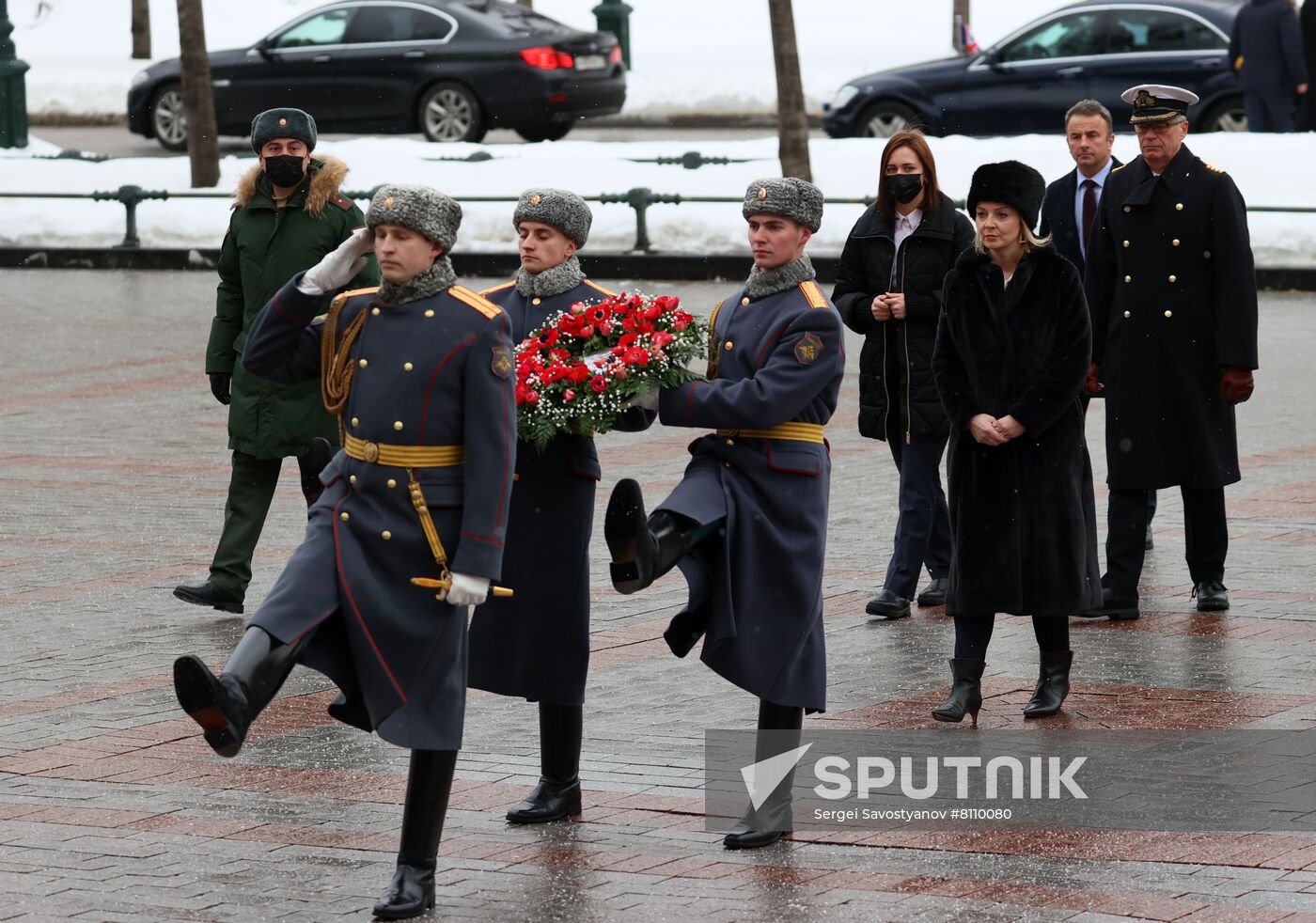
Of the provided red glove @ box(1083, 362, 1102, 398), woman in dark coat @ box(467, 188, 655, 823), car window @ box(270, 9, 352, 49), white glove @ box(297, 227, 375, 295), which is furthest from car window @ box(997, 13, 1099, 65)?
white glove @ box(297, 227, 375, 295)

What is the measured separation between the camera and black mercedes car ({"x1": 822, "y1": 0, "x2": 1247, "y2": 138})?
A: 77.3 ft

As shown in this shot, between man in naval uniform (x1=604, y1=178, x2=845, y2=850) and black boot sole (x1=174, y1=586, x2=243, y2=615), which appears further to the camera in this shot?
black boot sole (x1=174, y1=586, x2=243, y2=615)

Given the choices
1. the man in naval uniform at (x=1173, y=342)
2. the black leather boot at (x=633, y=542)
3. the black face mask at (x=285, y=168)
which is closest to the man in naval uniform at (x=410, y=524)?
the black leather boot at (x=633, y=542)

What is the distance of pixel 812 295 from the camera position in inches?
250

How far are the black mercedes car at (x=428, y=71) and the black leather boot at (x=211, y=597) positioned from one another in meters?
17.6

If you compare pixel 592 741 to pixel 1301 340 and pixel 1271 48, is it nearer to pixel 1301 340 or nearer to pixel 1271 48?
pixel 1301 340

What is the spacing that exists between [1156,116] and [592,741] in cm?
347

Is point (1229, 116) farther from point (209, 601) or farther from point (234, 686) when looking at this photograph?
point (234, 686)

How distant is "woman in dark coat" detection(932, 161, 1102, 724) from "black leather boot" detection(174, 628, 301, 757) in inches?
98.9

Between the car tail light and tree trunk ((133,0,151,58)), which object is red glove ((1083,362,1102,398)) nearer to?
the car tail light

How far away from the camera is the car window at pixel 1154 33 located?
23797mm

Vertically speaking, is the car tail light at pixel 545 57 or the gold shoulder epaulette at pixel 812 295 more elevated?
the car tail light at pixel 545 57

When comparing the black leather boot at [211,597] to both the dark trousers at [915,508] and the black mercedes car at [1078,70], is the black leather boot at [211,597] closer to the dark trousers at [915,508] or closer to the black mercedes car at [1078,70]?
the dark trousers at [915,508]

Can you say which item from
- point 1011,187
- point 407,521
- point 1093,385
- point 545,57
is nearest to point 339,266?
point 407,521
